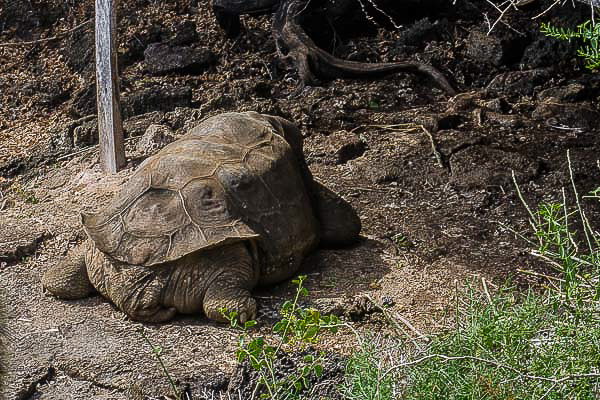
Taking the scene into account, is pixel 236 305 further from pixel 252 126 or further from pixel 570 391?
pixel 570 391

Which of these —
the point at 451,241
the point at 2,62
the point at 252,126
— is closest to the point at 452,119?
the point at 451,241

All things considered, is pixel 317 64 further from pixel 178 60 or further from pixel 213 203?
pixel 213 203

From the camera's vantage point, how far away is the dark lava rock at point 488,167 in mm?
6832

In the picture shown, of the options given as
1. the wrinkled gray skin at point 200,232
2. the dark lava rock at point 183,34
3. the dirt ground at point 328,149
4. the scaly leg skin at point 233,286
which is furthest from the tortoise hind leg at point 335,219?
the dark lava rock at point 183,34

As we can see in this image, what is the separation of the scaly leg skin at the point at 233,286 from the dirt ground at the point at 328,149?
0.10m

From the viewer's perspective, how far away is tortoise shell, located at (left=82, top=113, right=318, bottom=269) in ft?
17.1

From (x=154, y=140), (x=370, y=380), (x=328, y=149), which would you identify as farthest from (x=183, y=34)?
(x=370, y=380)

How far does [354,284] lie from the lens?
5.59 m

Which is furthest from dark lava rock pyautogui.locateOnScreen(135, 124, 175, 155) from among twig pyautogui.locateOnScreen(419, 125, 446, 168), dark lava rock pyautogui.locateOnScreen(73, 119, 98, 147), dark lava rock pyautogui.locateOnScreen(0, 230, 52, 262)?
twig pyautogui.locateOnScreen(419, 125, 446, 168)

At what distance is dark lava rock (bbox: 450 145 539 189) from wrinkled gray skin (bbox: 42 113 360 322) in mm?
1557

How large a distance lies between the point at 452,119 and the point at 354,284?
2.77 m

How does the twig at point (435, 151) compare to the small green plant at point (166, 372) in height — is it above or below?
below

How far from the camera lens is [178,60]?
9414 mm

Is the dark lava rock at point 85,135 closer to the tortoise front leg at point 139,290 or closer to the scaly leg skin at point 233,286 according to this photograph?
Answer: the tortoise front leg at point 139,290
